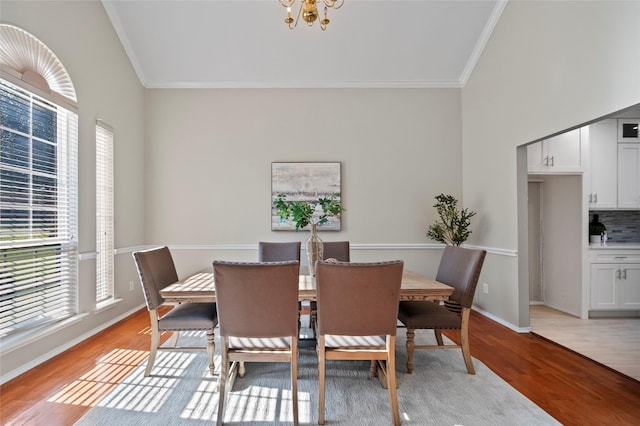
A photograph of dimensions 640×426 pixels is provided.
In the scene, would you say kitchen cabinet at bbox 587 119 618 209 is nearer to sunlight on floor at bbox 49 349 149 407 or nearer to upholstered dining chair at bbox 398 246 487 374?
upholstered dining chair at bbox 398 246 487 374

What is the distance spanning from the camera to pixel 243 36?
405cm

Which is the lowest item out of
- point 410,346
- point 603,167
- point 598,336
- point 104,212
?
point 598,336

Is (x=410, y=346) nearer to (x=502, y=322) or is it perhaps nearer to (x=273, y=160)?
(x=502, y=322)

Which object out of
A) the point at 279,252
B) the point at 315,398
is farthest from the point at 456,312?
the point at 279,252

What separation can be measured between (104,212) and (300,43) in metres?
3.06

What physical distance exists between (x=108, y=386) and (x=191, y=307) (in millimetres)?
731

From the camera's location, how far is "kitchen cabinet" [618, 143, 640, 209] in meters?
4.01

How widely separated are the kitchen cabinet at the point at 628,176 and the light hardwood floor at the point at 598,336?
4.55ft

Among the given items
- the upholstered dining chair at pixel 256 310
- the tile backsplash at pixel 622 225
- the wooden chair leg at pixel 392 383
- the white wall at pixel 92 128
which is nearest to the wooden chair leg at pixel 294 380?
the upholstered dining chair at pixel 256 310

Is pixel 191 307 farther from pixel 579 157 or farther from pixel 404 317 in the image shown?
pixel 579 157

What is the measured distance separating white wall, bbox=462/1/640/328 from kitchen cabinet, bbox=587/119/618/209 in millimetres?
A: 1177

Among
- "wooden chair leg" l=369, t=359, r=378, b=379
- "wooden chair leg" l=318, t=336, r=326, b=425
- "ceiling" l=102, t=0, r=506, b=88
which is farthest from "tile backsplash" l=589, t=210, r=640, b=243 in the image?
"wooden chair leg" l=318, t=336, r=326, b=425

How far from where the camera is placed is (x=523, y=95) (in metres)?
3.41

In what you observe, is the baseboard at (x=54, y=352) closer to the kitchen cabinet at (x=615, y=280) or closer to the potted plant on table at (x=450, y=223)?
the potted plant on table at (x=450, y=223)
